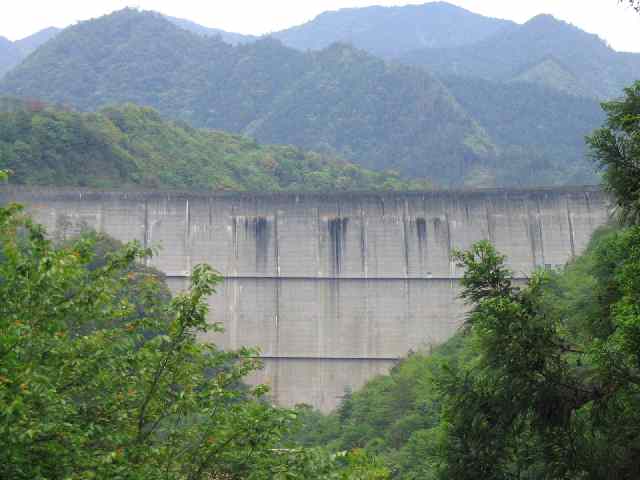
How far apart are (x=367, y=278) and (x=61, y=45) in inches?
1973

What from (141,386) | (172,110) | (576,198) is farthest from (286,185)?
(141,386)

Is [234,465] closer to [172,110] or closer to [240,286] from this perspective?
[240,286]

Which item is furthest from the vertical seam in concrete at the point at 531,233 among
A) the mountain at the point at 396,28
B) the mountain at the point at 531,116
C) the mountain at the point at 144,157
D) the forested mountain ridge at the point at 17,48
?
the mountain at the point at 396,28

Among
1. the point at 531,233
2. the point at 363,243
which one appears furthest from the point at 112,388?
the point at 531,233

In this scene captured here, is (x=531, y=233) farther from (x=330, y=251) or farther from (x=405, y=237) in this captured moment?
(x=330, y=251)

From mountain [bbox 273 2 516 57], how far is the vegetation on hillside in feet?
517

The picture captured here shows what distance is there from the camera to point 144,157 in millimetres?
42312

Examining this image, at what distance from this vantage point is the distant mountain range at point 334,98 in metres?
68.6

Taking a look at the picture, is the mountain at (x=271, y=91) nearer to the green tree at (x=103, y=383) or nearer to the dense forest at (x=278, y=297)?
the dense forest at (x=278, y=297)

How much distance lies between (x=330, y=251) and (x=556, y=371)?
2552cm

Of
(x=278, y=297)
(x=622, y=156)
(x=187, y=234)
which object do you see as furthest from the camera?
(x=187, y=234)

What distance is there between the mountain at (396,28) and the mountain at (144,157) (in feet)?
383

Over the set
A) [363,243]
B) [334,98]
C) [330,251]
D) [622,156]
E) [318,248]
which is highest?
[334,98]

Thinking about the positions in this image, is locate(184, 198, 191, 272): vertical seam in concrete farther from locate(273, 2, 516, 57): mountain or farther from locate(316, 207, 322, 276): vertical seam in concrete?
locate(273, 2, 516, 57): mountain
